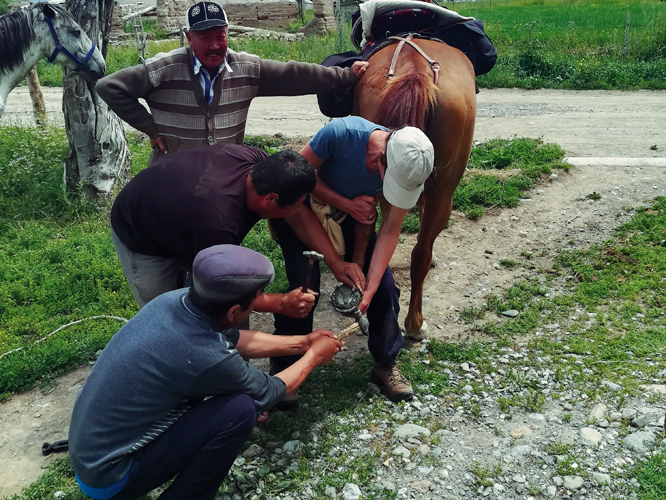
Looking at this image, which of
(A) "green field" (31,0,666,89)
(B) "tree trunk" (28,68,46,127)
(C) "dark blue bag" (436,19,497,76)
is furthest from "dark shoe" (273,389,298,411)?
(A) "green field" (31,0,666,89)

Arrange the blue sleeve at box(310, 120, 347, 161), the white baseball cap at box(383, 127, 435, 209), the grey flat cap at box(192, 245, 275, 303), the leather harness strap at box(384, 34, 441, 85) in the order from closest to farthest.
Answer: the grey flat cap at box(192, 245, 275, 303), the white baseball cap at box(383, 127, 435, 209), the blue sleeve at box(310, 120, 347, 161), the leather harness strap at box(384, 34, 441, 85)

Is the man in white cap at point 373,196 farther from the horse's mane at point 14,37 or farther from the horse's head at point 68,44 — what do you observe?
the horse's mane at point 14,37

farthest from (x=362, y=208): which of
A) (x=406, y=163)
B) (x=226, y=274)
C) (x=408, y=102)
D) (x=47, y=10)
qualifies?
(x=47, y=10)

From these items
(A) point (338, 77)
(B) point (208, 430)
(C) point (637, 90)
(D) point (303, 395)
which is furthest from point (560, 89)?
(B) point (208, 430)

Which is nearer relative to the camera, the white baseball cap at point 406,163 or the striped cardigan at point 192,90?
the white baseball cap at point 406,163

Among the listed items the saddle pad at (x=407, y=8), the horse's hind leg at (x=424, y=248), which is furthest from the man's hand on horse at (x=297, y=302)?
the saddle pad at (x=407, y=8)

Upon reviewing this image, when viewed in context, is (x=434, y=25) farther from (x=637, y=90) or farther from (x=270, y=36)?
(x=270, y=36)

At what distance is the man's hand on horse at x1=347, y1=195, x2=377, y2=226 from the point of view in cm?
329

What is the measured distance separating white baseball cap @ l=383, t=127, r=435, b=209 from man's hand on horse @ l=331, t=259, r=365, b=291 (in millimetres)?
527

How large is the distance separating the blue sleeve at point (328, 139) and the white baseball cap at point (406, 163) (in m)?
0.30

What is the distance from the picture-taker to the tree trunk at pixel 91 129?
6.23 m

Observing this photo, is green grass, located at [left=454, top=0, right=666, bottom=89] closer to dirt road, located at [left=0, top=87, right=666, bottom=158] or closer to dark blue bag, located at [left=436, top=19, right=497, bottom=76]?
dirt road, located at [left=0, top=87, right=666, bottom=158]

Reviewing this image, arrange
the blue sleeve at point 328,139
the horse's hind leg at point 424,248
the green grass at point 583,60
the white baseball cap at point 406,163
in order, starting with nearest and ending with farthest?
1. the white baseball cap at point 406,163
2. the blue sleeve at point 328,139
3. the horse's hind leg at point 424,248
4. the green grass at point 583,60

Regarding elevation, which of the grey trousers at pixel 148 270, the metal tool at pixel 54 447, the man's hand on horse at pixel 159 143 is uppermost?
the man's hand on horse at pixel 159 143
